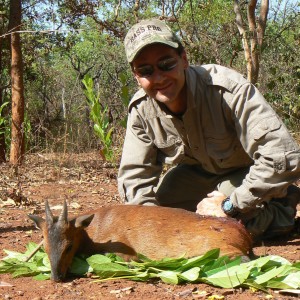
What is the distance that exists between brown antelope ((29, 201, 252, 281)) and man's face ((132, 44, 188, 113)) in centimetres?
86

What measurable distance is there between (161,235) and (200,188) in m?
1.58

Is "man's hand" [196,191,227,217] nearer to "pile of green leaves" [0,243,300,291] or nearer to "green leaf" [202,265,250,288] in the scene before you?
"pile of green leaves" [0,243,300,291]

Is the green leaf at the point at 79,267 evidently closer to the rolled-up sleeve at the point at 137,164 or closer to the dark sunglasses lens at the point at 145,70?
the rolled-up sleeve at the point at 137,164

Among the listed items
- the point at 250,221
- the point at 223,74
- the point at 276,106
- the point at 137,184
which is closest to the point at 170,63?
the point at 223,74

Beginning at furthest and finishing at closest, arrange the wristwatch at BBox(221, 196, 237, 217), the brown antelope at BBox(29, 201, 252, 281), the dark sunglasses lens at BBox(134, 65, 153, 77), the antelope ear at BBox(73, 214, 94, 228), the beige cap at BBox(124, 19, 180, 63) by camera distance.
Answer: the wristwatch at BBox(221, 196, 237, 217) → the dark sunglasses lens at BBox(134, 65, 153, 77) → the beige cap at BBox(124, 19, 180, 63) → the antelope ear at BBox(73, 214, 94, 228) → the brown antelope at BBox(29, 201, 252, 281)

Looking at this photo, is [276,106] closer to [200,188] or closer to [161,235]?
[200,188]

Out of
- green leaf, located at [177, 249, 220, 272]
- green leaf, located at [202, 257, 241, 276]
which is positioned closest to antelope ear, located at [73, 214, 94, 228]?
green leaf, located at [177, 249, 220, 272]

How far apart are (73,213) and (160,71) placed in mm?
2758

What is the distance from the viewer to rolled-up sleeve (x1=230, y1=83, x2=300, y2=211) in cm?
427

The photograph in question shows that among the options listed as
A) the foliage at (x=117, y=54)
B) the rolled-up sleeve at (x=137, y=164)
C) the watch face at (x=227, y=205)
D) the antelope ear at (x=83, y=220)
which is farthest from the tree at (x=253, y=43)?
the antelope ear at (x=83, y=220)

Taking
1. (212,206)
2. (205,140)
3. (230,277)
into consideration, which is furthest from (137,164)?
(230,277)

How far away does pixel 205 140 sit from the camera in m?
4.84

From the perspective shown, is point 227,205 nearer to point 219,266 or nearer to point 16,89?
point 219,266

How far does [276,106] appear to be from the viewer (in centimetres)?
1081
